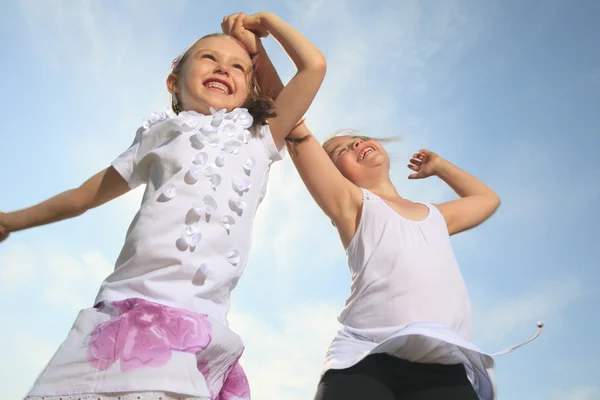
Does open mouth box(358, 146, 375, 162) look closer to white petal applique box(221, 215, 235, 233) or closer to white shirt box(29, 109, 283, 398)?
white shirt box(29, 109, 283, 398)

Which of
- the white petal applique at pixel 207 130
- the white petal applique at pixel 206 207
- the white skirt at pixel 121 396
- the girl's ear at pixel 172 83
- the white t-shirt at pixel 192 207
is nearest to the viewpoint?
the white skirt at pixel 121 396

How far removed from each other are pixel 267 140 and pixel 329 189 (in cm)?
50

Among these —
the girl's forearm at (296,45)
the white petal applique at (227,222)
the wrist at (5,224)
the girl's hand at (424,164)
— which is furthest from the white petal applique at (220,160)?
the girl's hand at (424,164)

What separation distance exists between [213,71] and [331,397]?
1.41 metres

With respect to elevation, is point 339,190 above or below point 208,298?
above

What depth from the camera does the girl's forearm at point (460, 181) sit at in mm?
3250

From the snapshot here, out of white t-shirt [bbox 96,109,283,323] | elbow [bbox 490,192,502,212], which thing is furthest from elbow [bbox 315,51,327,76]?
elbow [bbox 490,192,502,212]

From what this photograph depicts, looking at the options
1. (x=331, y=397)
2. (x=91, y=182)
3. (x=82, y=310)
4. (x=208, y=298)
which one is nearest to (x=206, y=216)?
(x=208, y=298)

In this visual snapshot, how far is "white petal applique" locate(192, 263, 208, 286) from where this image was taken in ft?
5.96

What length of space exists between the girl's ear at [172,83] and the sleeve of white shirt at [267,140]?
0.55m

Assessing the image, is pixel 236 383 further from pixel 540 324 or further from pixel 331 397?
pixel 540 324

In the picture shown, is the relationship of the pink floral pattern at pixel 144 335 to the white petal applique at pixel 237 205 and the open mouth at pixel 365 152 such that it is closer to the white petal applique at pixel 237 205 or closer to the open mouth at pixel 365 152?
the white petal applique at pixel 237 205

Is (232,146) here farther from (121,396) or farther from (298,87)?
(121,396)

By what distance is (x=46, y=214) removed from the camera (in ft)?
7.50
